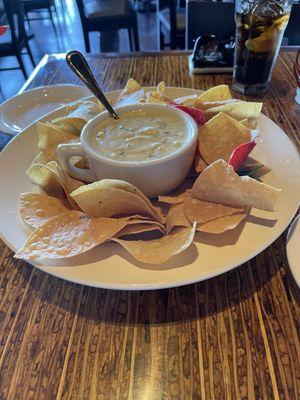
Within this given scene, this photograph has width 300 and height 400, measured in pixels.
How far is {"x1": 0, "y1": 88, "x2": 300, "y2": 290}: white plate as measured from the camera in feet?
1.76

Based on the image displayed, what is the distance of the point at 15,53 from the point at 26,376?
306cm

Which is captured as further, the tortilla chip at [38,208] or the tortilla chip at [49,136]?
the tortilla chip at [49,136]

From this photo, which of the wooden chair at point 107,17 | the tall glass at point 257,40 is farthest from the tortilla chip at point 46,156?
the wooden chair at point 107,17

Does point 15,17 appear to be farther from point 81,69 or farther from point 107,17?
point 81,69

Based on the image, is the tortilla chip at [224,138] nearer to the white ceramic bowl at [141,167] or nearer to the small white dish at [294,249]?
the white ceramic bowl at [141,167]

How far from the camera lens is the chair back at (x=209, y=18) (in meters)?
1.91

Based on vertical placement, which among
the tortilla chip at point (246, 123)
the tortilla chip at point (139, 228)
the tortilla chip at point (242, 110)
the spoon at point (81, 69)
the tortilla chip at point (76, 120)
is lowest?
the tortilla chip at point (139, 228)

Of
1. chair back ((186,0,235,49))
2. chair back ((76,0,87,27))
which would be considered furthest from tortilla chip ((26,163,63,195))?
chair back ((76,0,87,27))

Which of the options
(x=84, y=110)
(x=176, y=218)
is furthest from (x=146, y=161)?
(x=84, y=110)

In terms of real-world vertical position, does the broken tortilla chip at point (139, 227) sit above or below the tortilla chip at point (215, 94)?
below

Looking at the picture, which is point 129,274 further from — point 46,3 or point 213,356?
point 46,3

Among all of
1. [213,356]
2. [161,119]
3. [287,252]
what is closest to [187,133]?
[161,119]

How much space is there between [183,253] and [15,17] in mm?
3389

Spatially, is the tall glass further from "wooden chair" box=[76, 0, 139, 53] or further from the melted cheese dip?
"wooden chair" box=[76, 0, 139, 53]
